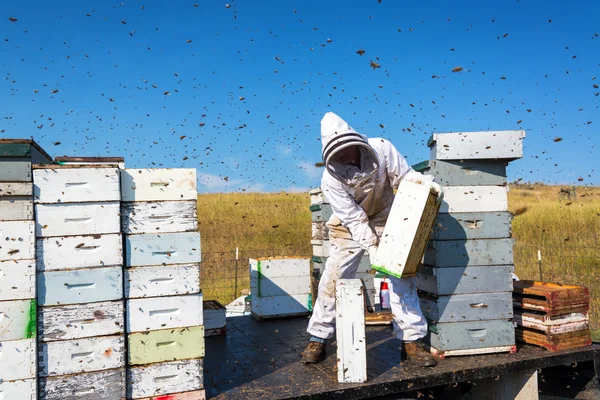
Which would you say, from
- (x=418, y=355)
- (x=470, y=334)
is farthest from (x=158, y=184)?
(x=470, y=334)

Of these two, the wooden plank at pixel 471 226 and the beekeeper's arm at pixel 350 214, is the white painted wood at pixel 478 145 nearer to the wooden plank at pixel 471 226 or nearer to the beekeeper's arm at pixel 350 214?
the wooden plank at pixel 471 226

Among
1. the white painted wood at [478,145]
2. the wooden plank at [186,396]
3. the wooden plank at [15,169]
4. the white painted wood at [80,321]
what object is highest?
the white painted wood at [478,145]

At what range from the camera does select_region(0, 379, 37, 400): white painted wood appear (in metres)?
2.96

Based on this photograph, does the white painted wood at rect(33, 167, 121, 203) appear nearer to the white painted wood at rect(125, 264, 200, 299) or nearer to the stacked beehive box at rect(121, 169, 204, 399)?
the stacked beehive box at rect(121, 169, 204, 399)

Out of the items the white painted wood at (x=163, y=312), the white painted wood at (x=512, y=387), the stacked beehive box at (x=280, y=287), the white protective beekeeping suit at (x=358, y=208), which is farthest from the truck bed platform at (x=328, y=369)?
the stacked beehive box at (x=280, y=287)

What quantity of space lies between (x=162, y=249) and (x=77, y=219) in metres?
0.60

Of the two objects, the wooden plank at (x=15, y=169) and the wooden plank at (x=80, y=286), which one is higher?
the wooden plank at (x=15, y=169)

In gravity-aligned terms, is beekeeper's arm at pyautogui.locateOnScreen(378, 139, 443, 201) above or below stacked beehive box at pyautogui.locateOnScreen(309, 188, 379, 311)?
above

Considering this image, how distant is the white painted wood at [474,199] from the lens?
13.5ft

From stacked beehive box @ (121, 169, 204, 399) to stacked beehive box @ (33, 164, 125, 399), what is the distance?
0.29 feet

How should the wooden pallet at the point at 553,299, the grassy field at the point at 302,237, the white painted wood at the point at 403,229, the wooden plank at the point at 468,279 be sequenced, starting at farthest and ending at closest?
the grassy field at the point at 302,237 < the wooden pallet at the point at 553,299 < the wooden plank at the point at 468,279 < the white painted wood at the point at 403,229

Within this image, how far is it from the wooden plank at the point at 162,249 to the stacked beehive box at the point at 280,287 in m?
2.94

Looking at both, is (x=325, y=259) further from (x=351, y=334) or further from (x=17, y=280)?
(x=17, y=280)

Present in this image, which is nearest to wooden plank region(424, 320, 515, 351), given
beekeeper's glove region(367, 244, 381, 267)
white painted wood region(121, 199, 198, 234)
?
beekeeper's glove region(367, 244, 381, 267)
